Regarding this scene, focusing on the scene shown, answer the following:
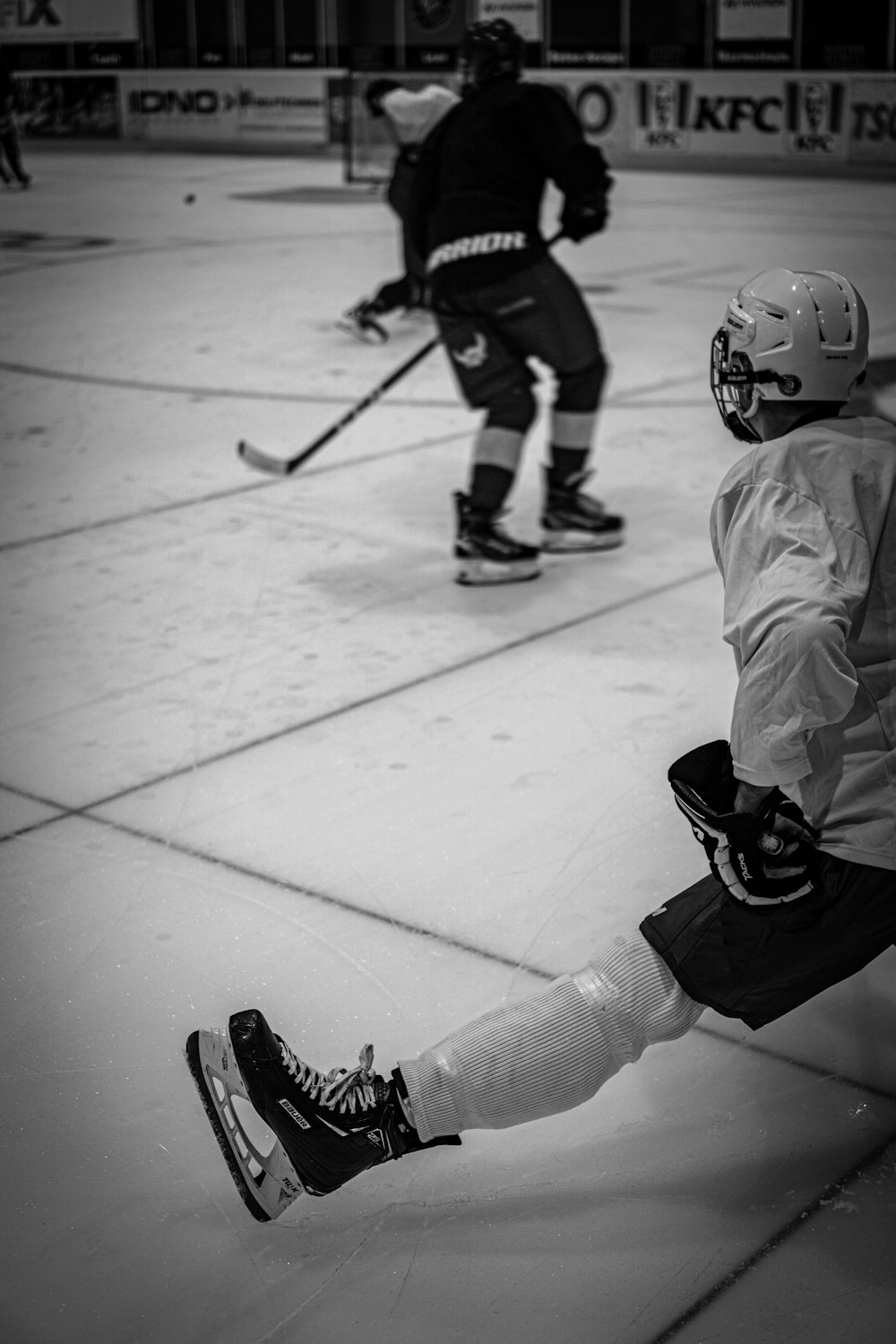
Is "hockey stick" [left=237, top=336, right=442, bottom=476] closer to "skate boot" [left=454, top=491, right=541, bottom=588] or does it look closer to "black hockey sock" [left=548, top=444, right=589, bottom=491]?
"black hockey sock" [left=548, top=444, right=589, bottom=491]

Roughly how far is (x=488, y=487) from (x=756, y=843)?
3082 mm

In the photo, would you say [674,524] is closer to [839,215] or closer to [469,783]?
[469,783]

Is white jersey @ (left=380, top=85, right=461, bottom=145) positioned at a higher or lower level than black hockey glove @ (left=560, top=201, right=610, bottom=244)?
higher

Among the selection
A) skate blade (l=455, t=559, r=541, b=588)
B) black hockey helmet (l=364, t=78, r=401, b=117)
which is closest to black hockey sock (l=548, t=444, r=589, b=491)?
skate blade (l=455, t=559, r=541, b=588)

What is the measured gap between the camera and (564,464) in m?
5.19

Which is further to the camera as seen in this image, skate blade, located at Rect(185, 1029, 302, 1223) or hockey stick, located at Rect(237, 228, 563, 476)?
hockey stick, located at Rect(237, 228, 563, 476)

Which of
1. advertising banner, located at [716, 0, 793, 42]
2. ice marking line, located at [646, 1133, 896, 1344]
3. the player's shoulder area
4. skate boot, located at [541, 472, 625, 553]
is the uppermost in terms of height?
advertising banner, located at [716, 0, 793, 42]

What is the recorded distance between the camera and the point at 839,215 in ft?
46.7

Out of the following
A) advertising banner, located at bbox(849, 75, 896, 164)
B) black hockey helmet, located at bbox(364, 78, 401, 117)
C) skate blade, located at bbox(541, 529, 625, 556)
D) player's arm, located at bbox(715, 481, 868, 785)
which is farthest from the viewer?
advertising banner, located at bbox(849, 75, 896, 164)

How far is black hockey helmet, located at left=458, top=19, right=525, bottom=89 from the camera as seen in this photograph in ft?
15.5

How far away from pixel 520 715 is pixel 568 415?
1513 mm

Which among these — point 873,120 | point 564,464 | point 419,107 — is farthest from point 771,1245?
point 873,120

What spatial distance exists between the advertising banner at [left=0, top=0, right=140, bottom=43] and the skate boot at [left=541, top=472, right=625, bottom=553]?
21.3 m

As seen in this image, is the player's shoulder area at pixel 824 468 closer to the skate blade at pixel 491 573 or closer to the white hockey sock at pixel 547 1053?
the white hockey sock at pixel 547 1053
